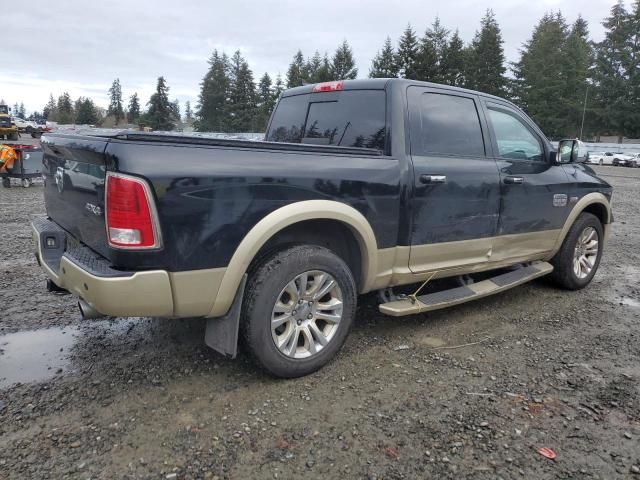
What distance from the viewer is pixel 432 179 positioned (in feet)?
12.3

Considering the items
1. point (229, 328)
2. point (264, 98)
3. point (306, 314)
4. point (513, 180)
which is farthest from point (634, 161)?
point (264, 98)

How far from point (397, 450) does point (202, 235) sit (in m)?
1.52

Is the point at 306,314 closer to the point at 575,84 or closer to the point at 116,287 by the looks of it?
the point at 116,287

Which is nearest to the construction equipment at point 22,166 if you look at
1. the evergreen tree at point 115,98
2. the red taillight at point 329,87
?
the red taillight at point 329,87

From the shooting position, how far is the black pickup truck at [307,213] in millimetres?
2643

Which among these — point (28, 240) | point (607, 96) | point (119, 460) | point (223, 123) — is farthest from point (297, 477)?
point (223, 123)

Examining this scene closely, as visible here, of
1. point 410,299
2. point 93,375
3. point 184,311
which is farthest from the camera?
point 410,299

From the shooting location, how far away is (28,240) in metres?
7.04

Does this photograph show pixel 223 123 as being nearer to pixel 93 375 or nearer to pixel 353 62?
pixel 353 62

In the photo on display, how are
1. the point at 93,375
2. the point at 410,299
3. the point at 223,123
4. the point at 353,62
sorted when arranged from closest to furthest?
the point at 93,375 → the point at 410,299 → the point at 353,62 → the point at 223,123

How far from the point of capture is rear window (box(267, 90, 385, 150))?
374cm

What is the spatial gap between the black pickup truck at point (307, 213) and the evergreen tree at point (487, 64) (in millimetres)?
68128

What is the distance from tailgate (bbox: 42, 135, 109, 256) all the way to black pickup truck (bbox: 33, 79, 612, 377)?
16 millimetres

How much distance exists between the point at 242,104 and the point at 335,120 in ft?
251
